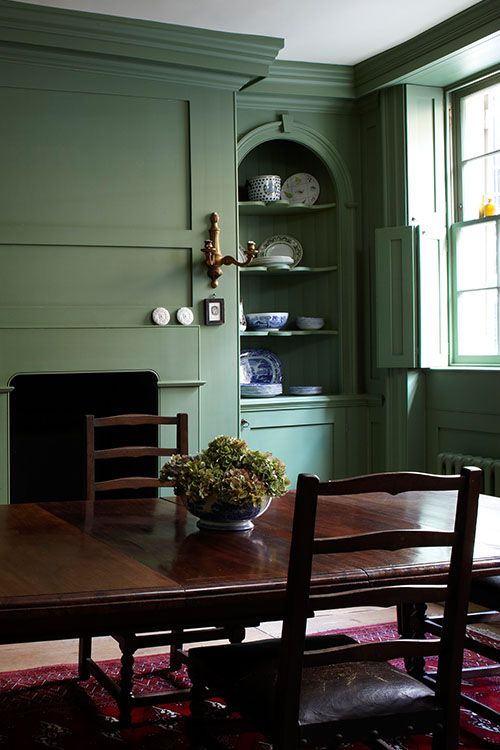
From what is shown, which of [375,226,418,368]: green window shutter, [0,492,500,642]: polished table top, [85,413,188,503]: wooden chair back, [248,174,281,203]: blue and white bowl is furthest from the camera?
[248,174,281,203]: blue and white bowl

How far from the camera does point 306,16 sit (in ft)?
14.9

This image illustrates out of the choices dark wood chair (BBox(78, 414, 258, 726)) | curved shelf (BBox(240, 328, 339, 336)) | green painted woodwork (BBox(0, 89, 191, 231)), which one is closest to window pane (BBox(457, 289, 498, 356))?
curved shelf (BBox(240, 328, 339, 336))

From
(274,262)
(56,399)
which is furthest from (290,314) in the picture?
(56,399)

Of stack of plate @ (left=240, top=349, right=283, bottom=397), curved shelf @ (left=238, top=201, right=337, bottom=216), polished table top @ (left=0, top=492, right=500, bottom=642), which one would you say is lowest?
polished table top @ (left=0, top=492, right=500, bottom=642)

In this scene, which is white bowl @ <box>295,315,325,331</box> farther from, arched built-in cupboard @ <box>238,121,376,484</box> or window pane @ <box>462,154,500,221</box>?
window pane @ <box>462,154,500,221</box>

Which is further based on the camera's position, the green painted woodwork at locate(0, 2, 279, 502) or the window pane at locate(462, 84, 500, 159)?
the window pane at locate(462, 84, 500, 159)

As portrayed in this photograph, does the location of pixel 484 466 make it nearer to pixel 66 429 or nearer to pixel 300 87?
pixel 66 429

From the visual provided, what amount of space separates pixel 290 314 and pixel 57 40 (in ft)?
7.43

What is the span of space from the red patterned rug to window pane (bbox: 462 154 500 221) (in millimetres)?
2655

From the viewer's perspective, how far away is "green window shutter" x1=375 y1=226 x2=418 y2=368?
5043mm

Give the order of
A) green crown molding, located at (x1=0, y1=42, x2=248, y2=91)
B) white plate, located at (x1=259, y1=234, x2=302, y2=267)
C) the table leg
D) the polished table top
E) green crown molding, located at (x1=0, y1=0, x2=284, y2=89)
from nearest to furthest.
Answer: the polished table top
the table leg
green crown molding, located at (x1=0, y1=0, x2=284, y2=89)
green crown molding, located at (x1=0, y1=42, x2=248, y2=91)
white plate, located at (x1=259, y1=234, x2=302, y2=267)

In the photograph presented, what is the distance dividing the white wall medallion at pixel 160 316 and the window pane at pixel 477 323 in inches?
66.2

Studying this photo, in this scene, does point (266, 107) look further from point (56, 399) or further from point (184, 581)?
point (184, 581)

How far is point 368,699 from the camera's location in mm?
2000
